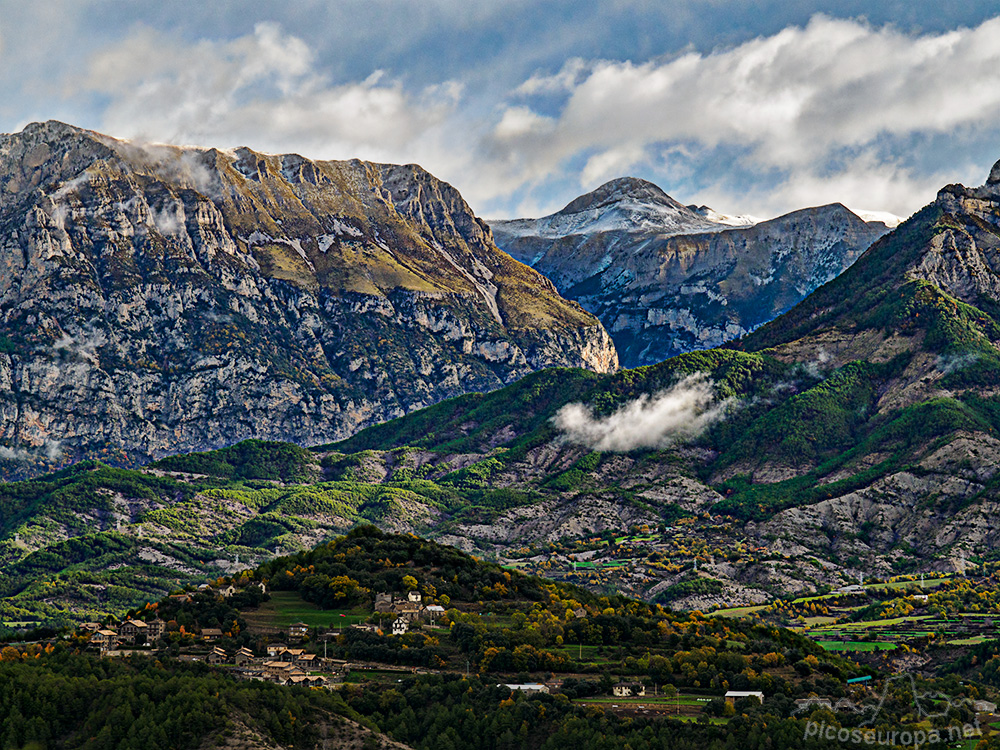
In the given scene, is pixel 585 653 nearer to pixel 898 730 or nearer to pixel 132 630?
pixel 898 730

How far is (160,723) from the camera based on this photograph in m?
127

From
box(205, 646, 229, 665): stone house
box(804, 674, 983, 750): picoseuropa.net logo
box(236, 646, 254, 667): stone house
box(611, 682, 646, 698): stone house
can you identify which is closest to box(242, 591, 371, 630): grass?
box(236, 646, 254, 667): stone house

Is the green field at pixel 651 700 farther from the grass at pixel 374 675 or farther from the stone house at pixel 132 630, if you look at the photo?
the stone house at pixel 132 630

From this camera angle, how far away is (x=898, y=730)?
138 meters

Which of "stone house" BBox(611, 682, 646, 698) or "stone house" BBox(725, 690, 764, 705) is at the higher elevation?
"stone house" BBox(611, 682, 646, 698)

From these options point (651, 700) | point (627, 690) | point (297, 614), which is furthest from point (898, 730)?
point (297, 614)

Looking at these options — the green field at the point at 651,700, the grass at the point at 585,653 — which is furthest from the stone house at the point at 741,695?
the grass at the point at 585,653

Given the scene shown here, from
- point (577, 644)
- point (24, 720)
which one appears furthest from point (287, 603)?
point (24, 720)

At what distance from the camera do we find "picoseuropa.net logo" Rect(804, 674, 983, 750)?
134 meters

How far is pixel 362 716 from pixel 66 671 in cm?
3108

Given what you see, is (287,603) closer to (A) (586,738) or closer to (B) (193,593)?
(B) (193,593)

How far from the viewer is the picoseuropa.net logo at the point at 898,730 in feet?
440

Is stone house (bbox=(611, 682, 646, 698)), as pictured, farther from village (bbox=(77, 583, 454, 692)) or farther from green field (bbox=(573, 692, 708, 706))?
village (bbox=(77, 583, 454, 692))

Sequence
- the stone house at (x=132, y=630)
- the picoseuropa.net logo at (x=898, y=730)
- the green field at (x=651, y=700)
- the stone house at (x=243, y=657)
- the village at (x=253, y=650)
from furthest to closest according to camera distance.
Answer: the stone house at (x=132, y=630) < the stone house at (x=243, y=657) < the village at (x=253, y=650) < the green field at (x=651, y=700) < the picoseuropa.net logo at (x=898, y=730)
